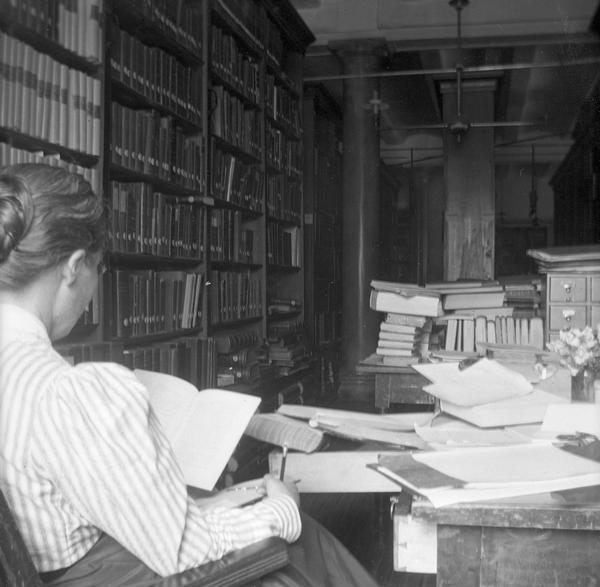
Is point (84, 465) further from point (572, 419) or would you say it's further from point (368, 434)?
point (572, 419)

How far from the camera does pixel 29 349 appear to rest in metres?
0.99

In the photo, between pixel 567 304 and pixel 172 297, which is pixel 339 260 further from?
pixel 172 297

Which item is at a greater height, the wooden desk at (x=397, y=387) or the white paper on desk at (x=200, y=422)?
the white paper on desk at (x=200, y=422)

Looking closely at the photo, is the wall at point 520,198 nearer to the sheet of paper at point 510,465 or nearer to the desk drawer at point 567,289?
the desk drawer at point 567,289

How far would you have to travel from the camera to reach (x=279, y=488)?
3.99 ft

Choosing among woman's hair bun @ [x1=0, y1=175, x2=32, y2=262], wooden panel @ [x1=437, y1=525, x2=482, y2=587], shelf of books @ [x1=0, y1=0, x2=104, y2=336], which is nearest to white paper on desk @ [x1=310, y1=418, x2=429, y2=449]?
wooden panel @ [x1=437, y1=525, x2=482, y2=587]

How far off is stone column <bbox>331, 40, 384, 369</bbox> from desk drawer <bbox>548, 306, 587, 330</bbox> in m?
2.31

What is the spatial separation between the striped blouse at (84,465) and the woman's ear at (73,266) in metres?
0.09

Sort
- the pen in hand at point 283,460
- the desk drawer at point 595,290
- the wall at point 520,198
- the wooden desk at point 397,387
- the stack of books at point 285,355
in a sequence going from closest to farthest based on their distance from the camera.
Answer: the pen in hand at point 283,460 → the wooden desk at point 397,387 → the desk drawer at point 595,290 → the stack of books at point 285,355 → the wall at point 520,198

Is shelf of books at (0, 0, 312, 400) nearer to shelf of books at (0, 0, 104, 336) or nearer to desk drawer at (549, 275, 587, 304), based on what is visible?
shelf of books at (0, 0, 104, 336)

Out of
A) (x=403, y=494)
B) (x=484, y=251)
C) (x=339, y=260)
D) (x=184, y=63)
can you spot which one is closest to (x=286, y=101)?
(x=184, y=63)

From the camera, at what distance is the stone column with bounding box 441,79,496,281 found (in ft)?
23.7

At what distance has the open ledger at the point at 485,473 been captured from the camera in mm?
1036

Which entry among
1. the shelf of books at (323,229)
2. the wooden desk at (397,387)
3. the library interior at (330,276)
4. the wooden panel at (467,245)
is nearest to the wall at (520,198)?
the library interior at (330,276)
